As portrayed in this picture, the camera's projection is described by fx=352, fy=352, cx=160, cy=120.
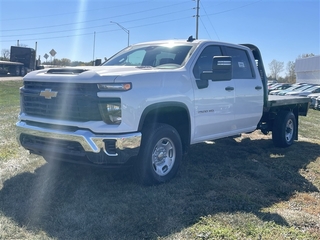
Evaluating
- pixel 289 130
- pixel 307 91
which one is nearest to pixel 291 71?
pixel 307 91

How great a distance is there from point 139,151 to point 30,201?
4.56 feet

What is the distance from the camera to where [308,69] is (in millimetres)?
54500

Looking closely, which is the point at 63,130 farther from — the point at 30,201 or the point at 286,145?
the point at 286,145

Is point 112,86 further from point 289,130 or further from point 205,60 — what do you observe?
point 289,130

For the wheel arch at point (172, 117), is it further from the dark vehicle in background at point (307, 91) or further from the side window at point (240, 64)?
the dark vehicle in background at point (307, 91)

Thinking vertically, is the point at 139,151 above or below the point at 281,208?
above

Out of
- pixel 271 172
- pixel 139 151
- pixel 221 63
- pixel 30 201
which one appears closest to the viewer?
pixel 30 201

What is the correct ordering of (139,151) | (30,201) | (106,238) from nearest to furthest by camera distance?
(106,238)
(30,201)
(139,151)

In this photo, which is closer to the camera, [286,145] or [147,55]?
[147,55]

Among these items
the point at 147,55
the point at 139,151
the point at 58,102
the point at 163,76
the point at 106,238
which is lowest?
the point at 106,238

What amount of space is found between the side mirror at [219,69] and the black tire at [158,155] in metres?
0.97

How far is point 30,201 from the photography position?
4055 mm

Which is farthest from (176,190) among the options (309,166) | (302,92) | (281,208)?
(302,92)

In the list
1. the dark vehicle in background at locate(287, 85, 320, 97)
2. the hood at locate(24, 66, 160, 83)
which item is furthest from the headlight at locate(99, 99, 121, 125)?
the dark vehicle in background at locate(287, 85, 320, 97)
